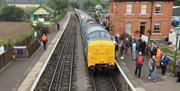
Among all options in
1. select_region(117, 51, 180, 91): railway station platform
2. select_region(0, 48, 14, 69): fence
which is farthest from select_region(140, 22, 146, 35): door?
select_region(0, 48, 14, 69): fence

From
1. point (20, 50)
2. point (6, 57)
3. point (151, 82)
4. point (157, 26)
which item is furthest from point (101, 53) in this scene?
point (157, 26)

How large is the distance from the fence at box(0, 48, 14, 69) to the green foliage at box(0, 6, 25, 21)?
2596 inches

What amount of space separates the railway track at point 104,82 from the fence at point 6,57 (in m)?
6.02

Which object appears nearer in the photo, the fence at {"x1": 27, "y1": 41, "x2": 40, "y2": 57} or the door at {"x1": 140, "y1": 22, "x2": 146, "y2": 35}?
the fence at {"x1": 27, "y1": 41, "x2": 40, "y2": 57}

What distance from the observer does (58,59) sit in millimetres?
29047

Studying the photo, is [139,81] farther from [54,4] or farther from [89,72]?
[54,4]

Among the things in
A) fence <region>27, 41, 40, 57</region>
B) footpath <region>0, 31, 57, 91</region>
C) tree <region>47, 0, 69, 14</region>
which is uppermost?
tree <region>47, 0, 69, 14</region>

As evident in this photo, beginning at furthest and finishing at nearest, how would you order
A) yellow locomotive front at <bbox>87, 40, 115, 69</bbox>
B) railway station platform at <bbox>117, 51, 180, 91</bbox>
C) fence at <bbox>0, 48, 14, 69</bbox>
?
fence at <bbox>0, 48, 14, 69</bbox> < yellow locomotive front at <bbox>87, 40, 115, 69</bbox> < railway station platform at <bbox>117, 51, 180, 91</bbox>

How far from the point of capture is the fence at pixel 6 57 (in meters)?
23.2

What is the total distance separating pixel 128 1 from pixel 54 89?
2661cm

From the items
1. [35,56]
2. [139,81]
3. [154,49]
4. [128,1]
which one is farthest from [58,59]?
[128,1]

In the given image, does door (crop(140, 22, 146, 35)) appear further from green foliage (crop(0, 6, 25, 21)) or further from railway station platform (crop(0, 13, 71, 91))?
green foliage (crop(0, 6, 25, 21))

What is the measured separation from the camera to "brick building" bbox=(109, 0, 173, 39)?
43781 millimetres

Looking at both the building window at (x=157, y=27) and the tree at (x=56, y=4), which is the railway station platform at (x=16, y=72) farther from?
the tree at (x=56, y=4)
